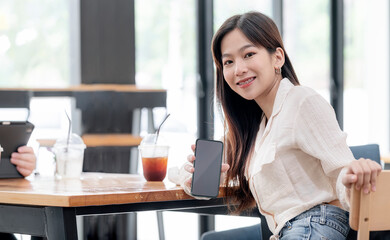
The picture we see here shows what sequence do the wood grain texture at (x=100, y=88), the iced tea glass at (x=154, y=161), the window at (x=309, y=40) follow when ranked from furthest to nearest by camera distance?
the window at (x=309, y=40) < the wood grain texture at (x=100, y=88) < the iced tea glass at (x=154, y=161)

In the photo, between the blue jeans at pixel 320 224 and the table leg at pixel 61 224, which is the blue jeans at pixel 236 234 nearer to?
the blue jeans at pixel 320 224

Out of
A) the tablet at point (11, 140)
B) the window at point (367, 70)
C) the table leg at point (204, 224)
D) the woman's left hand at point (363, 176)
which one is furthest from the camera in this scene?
the window at point (367, 70)

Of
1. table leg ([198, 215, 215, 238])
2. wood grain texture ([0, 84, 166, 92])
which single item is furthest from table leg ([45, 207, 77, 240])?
table leg ([198, 215, 215, 238])

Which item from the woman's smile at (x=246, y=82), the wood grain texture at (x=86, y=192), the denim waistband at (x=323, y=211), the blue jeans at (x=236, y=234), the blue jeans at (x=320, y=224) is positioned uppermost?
the woman's smile at (x=246, y=82)

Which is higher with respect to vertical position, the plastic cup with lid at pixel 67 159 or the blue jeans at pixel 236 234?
the plastic cup with lid at pixel 67 159

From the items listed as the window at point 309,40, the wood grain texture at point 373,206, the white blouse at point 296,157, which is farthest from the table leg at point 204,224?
the wood grain texture at point 373,206

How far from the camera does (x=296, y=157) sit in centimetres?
166

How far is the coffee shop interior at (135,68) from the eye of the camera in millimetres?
4383

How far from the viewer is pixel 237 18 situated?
184 centimetres

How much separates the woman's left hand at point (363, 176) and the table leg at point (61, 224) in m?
0.68

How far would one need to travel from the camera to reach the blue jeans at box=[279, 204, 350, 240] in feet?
5.13

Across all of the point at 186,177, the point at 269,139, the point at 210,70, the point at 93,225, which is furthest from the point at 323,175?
the point at 210,70

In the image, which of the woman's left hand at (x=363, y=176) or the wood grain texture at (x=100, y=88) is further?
the wood grain texture at (x=100, y=88)

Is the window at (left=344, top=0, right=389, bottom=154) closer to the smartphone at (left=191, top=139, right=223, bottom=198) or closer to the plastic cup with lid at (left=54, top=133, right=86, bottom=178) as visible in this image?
the plastic cup with lid at (left=54, top=133, right=86, bottom=178)
